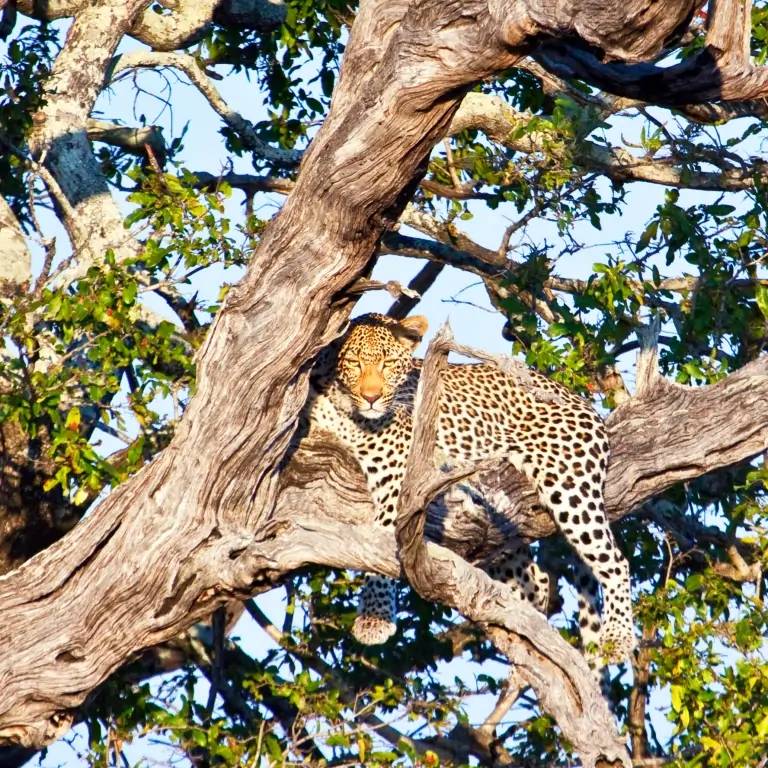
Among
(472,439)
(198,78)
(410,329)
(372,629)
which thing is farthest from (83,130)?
(372,629)

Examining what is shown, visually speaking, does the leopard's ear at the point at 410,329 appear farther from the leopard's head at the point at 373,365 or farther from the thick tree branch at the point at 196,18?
the thick tree branch at the point at 196,18

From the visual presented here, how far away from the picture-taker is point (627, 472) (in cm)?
730

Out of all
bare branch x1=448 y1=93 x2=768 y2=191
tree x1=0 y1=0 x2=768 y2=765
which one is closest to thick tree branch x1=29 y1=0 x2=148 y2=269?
tree x1=0 y1=0 x2=768 y2=765

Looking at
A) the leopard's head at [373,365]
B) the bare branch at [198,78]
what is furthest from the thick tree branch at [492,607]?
the bare branch at [198,78]

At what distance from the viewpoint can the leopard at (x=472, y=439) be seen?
7.33 meters

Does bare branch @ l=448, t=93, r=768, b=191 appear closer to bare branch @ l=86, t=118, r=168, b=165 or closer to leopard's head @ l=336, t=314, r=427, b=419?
leopard's head @ l=336, t=314, r=427, b=419

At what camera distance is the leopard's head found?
7.45 meters

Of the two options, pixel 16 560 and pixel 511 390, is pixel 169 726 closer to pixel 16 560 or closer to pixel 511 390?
pixel 16 560

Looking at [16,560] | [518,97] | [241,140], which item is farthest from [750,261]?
[16,560]

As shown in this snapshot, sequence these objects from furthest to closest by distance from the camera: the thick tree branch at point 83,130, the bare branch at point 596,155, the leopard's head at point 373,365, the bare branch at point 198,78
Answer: the bare branch at point 198,78 → the bare branch at point 596,155 → the thick tree branch at point 83,130 → the leopard's head at point 373,365

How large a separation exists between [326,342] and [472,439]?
2.12 meters

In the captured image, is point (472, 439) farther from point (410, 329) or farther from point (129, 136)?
point (129, 136)

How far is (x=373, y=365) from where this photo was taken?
24.7 ft

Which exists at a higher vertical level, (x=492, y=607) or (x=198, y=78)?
(x=198, y=78)
